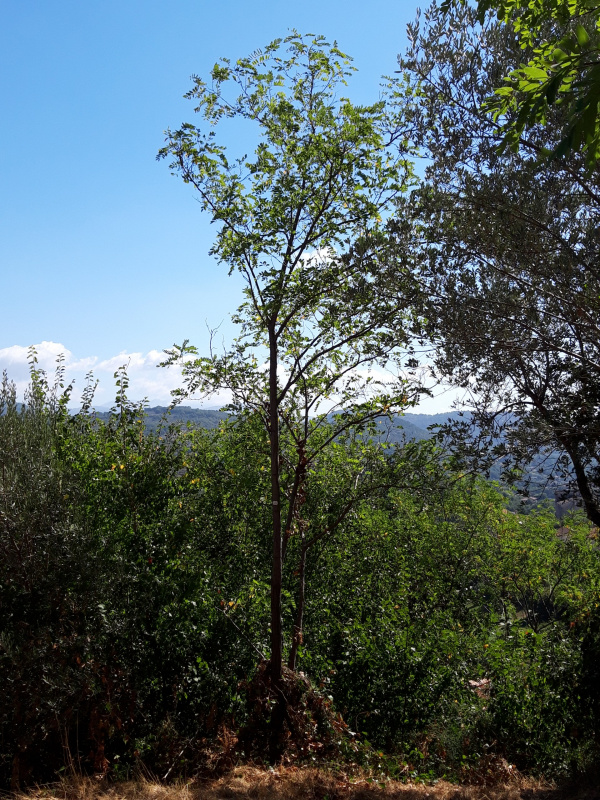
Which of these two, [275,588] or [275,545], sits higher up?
[275,545]

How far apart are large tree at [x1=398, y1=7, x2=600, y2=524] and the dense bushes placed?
1.22 metres

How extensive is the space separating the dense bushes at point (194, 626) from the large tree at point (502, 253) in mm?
1220

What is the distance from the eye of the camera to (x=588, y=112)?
8.20 ft

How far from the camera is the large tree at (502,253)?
18.5 feet

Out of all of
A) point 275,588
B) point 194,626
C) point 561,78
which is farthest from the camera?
point 194,626

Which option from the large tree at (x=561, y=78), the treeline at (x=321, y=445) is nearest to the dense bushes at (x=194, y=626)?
the treeline at (x=321, y=445)

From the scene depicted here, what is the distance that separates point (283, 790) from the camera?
215 inches

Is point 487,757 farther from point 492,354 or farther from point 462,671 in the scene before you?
point 492,354

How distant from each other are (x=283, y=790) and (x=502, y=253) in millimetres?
5523

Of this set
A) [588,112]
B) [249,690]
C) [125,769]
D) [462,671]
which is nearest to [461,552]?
[462,671]

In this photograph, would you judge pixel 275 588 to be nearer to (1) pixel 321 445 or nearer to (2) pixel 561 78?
(1) pixel 321 445

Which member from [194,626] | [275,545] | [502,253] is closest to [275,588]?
[275,545]

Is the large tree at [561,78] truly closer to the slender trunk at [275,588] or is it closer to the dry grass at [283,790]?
the slender trunk at [275,588]

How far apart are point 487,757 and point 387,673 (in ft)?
5.88
